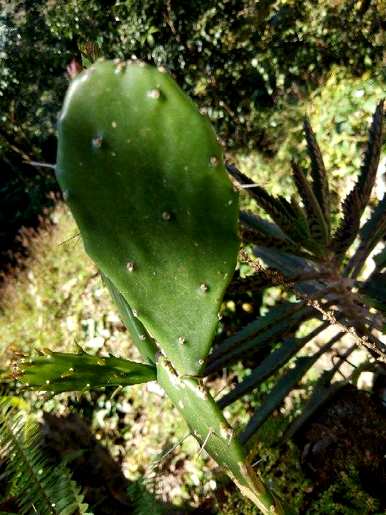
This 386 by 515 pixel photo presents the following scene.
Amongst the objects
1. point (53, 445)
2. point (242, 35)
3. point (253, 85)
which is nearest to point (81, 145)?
point (53, 445)

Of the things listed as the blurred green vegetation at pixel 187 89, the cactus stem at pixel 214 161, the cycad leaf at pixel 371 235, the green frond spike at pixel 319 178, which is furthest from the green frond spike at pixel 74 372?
the blurred green vegetation at pixel 187 89

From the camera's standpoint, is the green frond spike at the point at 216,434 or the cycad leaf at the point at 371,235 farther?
the cycad leaf at the point at 371,235

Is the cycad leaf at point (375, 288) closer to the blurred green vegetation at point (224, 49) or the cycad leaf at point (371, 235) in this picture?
the cycad leaf at point (371, 235)

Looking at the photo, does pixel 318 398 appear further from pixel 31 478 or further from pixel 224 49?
pixel 224 49

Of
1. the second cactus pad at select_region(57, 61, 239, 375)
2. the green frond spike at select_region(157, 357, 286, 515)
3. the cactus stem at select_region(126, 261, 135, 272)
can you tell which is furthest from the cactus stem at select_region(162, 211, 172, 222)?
the green frond spike at select_region(157, 357, 286, 515)

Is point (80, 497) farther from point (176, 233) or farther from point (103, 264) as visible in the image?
point (176, 233)

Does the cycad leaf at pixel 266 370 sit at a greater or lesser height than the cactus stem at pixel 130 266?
lesser
